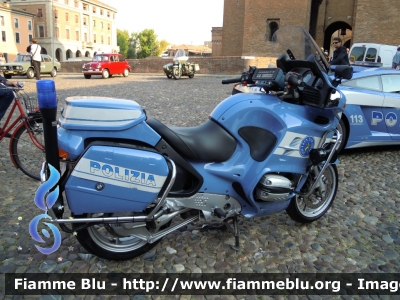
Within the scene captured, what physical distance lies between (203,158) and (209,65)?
3083cm

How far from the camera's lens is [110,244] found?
112 inches

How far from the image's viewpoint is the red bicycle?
462 cm

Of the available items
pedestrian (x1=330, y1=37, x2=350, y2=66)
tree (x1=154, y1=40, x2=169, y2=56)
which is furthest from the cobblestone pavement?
tree (x1=154, y1=40, x2=169, y2=56)

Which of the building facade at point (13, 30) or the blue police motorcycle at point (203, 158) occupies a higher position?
the building facade at point (13, 30)

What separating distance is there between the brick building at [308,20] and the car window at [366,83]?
25.8 meters

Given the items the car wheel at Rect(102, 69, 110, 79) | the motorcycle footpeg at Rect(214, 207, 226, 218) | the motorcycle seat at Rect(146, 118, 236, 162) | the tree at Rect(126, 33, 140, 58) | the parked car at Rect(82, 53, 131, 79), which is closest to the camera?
the motorcycle seat at Rect(146, 118, 236, 162)

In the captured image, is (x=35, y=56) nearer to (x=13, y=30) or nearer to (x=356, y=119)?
(x=356, y=119)

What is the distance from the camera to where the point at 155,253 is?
305 cm

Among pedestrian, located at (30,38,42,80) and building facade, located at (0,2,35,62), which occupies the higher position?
building facade, located at (0,2,35,62)

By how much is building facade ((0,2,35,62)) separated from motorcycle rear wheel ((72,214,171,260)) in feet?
211

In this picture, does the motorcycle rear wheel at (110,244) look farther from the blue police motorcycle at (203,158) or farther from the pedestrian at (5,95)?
the pedestrian at (5,95)

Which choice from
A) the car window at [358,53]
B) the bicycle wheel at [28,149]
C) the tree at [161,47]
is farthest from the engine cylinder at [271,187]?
the tree at [161,47]

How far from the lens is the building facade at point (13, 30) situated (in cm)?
6172

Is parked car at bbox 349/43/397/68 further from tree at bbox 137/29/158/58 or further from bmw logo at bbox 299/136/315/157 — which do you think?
tree at bbox 137/29/158/58
